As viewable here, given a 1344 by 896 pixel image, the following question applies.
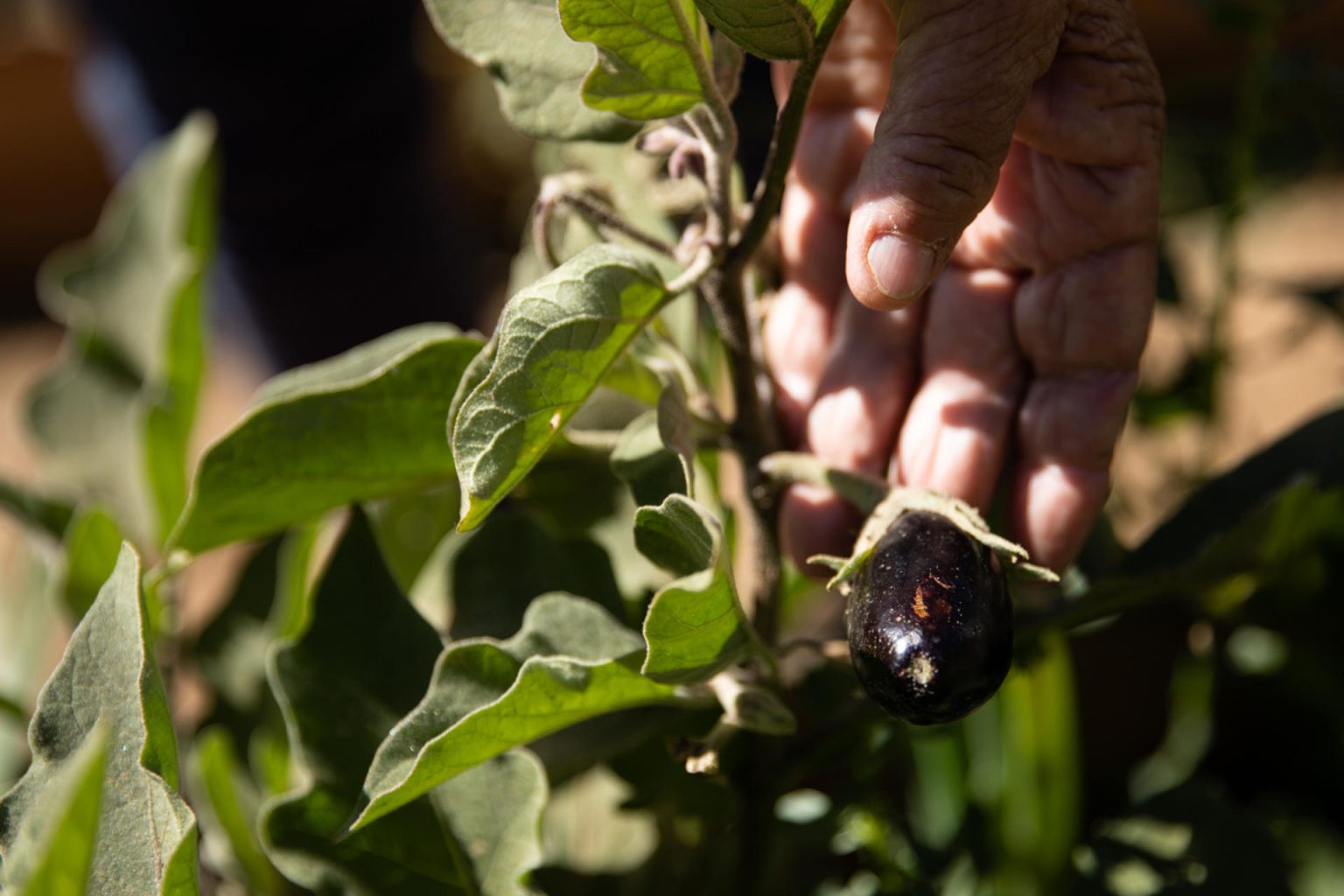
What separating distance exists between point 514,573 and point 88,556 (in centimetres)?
25

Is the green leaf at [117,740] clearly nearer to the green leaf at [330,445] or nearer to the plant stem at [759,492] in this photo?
the green leaf at [330,445]

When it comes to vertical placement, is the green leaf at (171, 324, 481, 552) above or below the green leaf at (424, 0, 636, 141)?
below

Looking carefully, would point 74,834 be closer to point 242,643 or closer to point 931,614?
point 931,614

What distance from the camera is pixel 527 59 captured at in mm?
548

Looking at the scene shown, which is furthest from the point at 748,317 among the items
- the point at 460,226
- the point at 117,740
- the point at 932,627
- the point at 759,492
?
the point at 460,226

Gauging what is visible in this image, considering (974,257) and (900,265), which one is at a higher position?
(900,265)

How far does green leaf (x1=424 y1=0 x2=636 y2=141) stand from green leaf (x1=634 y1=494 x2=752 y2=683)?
0.19m

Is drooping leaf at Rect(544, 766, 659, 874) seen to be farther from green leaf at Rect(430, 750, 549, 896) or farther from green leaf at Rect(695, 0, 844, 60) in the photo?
green leaf at Rect(695, 0, 844, 60)

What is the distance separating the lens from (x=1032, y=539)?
2.03 ft

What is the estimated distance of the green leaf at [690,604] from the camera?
0.44 meters

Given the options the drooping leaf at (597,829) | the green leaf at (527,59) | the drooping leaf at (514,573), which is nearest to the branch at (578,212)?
the green leaf at (527,59)

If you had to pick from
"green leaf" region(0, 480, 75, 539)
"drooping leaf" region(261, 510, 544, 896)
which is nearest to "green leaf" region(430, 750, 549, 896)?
"drooping leaf" region(261, 510, 544, 896)

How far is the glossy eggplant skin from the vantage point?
1.48ft

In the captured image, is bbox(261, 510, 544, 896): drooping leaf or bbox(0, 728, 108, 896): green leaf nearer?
bbox(0, 728, 108, 896): green leaf
